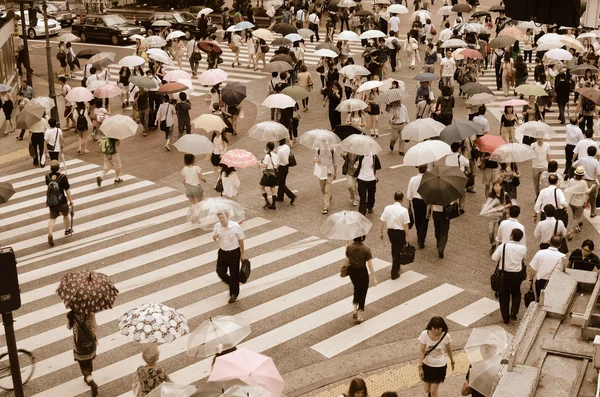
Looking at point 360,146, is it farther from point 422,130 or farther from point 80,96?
point 80,96

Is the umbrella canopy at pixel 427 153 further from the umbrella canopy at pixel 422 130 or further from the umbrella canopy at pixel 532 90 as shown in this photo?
the umbrella canopy at pixel 532 90

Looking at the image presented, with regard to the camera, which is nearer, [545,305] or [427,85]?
[545,305]

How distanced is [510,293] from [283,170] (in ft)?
21.6

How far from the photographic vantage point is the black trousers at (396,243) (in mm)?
15070

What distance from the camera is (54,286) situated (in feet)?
50.9

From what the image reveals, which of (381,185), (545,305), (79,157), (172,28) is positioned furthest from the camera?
(172,28)

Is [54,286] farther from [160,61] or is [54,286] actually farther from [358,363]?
[160,61]

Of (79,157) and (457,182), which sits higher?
(457,182)

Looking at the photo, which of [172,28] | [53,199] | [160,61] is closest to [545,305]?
[53,199]

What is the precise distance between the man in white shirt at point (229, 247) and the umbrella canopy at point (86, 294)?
2.79 m

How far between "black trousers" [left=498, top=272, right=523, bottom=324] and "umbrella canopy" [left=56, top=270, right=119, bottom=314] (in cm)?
611

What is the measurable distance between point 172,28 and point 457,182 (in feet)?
97.8

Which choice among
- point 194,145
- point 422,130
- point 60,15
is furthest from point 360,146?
point 60,15

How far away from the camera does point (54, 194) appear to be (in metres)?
17.0
